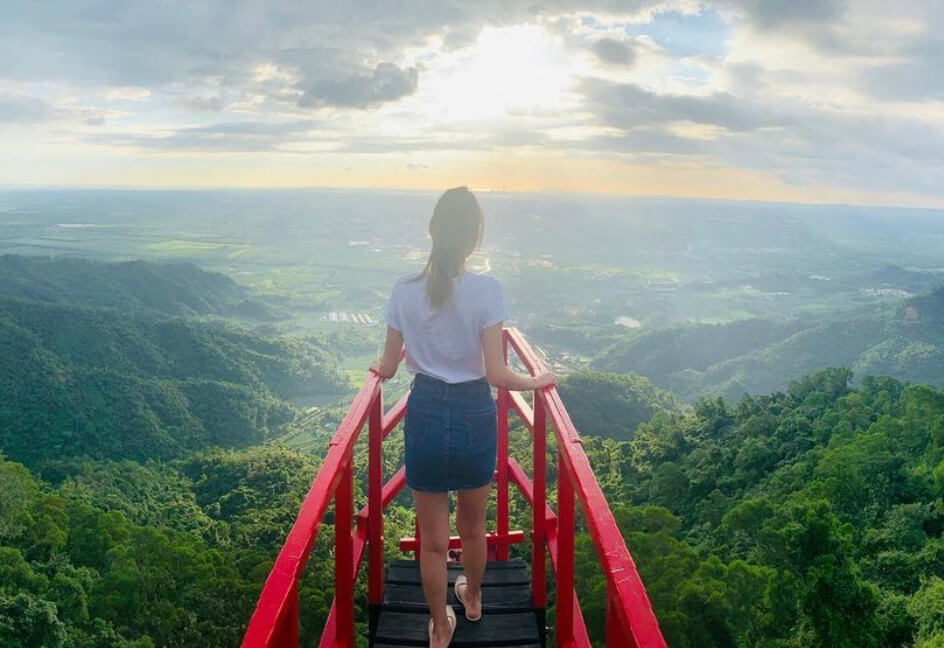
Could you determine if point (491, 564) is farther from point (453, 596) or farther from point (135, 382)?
point (135, 382)

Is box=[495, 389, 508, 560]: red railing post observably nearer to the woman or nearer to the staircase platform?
the staircase platform

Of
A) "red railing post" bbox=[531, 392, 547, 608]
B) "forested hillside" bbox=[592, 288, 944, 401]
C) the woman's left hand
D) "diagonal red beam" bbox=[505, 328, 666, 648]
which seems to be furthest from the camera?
"forested hillside" bbox=[592, 288, 944, 401]

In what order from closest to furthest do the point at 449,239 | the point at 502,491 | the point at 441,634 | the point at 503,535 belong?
the point at 449,239
the point at 441,634
the point at 503,535
the point at 502,491

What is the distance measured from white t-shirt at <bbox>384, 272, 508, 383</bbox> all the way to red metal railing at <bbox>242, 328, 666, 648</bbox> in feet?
1.00

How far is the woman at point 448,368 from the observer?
231 cm

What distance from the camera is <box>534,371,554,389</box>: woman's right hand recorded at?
2.56 meters

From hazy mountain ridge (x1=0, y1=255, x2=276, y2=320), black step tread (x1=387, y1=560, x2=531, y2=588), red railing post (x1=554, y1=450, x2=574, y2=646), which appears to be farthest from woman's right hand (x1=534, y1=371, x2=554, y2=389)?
hazy mountain ridge (x1=0, y1=255, x2=276, y2=320)

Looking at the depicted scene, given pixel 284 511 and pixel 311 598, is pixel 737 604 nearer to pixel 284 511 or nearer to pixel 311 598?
pixel 311 598

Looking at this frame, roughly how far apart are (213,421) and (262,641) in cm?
6049

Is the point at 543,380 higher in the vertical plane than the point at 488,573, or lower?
higher

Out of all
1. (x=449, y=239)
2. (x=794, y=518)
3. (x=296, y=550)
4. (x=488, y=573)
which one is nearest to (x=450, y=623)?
(x=488, y=573)

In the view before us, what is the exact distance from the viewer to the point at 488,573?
333 centimetres

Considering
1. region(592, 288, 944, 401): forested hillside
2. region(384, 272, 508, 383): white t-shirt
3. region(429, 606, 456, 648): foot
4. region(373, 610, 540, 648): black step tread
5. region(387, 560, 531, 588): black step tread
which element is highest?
region(384, 272, 508, 383): white t-shirt

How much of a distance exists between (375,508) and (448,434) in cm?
78
